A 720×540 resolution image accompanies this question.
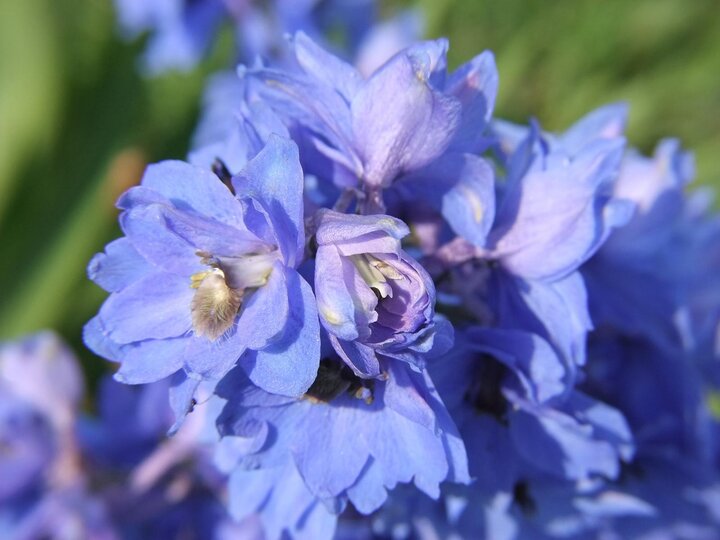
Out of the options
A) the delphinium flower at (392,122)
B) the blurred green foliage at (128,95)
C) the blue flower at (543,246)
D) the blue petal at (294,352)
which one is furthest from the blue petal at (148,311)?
the blurred green foliage at (128,95)

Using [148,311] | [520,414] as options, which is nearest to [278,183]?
[148,311]

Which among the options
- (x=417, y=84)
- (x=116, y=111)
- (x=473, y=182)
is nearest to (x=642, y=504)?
(x=473, y=182)

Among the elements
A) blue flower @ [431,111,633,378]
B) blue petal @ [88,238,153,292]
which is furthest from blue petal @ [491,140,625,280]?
blue petal @ [88,238,153,292]

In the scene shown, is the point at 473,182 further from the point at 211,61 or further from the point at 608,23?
the point at 608,23

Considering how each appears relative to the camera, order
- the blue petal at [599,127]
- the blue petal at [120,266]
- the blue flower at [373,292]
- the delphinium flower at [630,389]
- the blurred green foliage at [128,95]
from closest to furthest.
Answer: the blue flower at [373,292], the blue petal at [120,266], the delphinium flower at [630,389], the blue petal at [599,127], the blurred green foliage at [128,95]

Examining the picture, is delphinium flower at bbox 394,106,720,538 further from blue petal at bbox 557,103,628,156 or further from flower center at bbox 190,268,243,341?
Result: flower center at bbox 190,268,243,341

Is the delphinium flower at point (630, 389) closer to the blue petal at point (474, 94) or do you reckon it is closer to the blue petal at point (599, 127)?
the blue petal at point (599, 127)
